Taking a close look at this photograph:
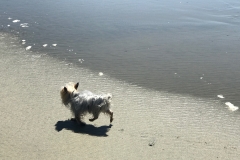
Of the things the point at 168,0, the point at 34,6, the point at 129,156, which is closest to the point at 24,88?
the point at 129,156

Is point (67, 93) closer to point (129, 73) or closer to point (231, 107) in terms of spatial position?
point (129, 73)

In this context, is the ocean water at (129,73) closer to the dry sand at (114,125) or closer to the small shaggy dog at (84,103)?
the dry sand at (114,125)

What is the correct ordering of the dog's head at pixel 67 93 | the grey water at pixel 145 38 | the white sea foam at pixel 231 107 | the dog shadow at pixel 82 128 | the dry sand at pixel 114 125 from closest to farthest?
1. the dry sand at pixel 114 125
2. the dog shadow at pixel 82 128
3. the dog's head at pixel 67 93
4. the white sea foam at pixel 231 107
5. the grey water at pixel 145 38

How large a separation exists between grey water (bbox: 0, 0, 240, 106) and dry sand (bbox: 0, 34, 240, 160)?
2.82ft

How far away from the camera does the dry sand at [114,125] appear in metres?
6.43

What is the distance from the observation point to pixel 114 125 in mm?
7312

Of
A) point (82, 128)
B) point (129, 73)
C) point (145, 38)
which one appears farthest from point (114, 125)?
point (145, 38)

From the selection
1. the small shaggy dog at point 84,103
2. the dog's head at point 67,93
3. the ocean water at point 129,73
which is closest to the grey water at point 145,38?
the ocean water at point 129,73

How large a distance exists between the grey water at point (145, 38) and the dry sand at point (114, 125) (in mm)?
860

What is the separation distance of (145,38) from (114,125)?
5799mm

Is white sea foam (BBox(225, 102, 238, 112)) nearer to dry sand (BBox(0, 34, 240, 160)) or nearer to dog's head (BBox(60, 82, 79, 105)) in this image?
dry sand (BBox(0, 34, 240, 160))

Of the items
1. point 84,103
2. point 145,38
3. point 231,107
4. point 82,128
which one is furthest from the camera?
point 145,38

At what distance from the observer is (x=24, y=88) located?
868 centimetres

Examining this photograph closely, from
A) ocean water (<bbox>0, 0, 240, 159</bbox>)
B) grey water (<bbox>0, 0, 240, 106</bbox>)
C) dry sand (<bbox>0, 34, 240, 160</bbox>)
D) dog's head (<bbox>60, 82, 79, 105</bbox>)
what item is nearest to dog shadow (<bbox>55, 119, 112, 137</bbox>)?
dry sand (<bbox>0, 34, 240, 160</bbox>)
